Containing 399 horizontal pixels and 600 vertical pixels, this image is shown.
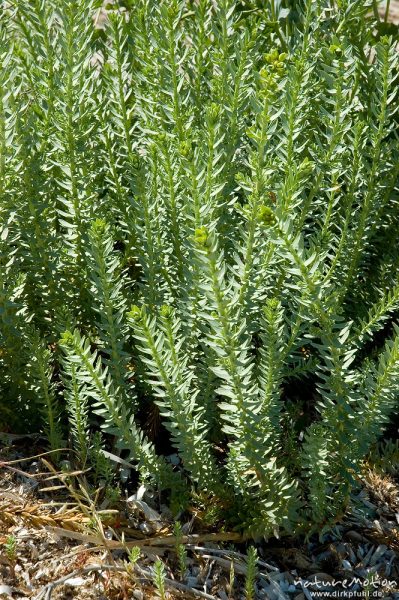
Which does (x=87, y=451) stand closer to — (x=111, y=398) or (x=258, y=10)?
(x=111, y=398)

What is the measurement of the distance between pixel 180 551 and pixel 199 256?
2.62ft

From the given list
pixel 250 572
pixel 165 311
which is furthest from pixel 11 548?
pixel 165 311

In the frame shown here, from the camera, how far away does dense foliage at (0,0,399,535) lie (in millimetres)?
1903

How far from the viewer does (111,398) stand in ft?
6.47

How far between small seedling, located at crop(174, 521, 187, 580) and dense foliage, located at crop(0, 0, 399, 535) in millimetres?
149

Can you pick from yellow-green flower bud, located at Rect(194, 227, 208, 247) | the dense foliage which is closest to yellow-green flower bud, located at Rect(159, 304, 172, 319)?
the dense foliage

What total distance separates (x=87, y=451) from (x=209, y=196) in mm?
802

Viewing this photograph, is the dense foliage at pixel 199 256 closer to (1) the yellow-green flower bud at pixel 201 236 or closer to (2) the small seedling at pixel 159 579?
(1) the yellow-green flower bud at pixel 201 236

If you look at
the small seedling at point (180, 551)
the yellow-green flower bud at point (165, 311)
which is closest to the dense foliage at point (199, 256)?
the yellow-green flower bud at point (165, 311)

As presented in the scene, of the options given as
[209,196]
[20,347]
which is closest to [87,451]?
[20,347]

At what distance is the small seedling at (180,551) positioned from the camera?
2006mm

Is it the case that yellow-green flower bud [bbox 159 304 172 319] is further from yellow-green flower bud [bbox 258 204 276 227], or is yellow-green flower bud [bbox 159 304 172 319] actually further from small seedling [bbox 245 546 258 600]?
small seedling [bbox 245 546 258 600]

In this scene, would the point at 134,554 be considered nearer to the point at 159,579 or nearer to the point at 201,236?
the point at 159,579

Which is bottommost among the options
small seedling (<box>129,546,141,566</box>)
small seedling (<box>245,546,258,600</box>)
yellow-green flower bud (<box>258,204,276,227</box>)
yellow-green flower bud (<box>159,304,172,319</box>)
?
small seedling (<box>245,546,258,600</box>)
